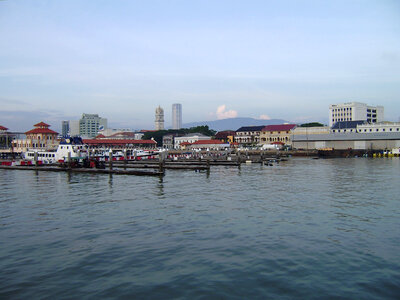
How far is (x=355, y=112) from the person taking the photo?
14850cm

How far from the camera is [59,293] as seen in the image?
366 inches

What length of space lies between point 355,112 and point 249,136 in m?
52.0

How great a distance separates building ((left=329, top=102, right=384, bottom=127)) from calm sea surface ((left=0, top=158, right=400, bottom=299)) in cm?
13928

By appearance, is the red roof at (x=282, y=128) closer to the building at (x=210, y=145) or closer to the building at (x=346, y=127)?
the building at (x=346, y=127)

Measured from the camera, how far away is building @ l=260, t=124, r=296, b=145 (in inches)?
4719

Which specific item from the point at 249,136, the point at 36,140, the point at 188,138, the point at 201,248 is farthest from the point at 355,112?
the point at 201,248

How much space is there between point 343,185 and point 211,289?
2483cm

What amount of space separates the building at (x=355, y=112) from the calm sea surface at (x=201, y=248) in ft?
457

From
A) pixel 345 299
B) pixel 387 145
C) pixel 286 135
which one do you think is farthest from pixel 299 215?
pixel 286 135

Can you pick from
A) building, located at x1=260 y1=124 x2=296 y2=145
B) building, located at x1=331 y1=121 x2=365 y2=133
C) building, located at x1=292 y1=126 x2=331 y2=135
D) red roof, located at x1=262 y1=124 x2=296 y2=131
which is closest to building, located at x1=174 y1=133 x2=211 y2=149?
building, located at x1=260 y1=124 x2=296 y2=145

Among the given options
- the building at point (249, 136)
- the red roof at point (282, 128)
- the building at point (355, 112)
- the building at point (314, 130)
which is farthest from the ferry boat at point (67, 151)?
the building at point (355, 112)

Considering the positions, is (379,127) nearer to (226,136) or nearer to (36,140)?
(226,136)

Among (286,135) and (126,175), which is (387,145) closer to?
(286,135)

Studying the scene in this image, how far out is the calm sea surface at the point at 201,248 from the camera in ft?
31.4
